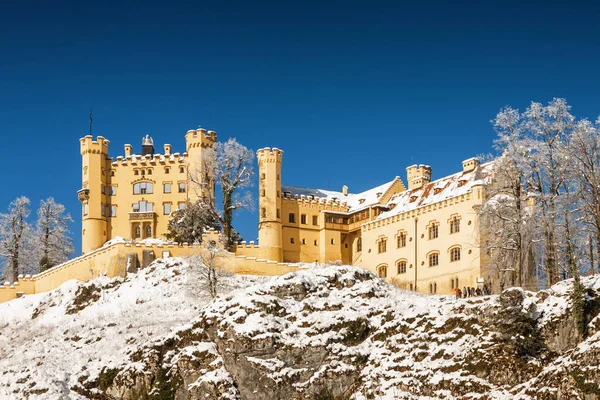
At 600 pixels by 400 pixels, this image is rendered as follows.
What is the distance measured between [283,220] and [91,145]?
20.7 metres

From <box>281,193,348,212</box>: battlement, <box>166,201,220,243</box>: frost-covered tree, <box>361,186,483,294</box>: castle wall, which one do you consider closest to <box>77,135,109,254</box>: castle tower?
<box>166,201,220,243</box>: frost-covered tree

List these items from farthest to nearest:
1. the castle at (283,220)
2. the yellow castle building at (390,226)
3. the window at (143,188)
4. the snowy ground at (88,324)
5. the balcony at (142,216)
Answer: the window at (143,188) → the balcony at (142,216) → the castle at (283,220) → the yellow castle building at (390,226) → the snowy ground at (88,324)

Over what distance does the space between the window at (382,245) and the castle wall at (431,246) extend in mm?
202

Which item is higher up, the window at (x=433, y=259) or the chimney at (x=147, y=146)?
the chimney at (x=147, y=146)

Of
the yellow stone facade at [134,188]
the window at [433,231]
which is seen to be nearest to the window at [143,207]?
the yellow stone facade at [134,188]

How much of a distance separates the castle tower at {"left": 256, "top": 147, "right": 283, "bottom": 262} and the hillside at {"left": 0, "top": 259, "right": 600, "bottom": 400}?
20.6 m

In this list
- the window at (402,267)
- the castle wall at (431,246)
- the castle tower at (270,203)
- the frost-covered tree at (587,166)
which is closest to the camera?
the frost-covered tree at (587,166)

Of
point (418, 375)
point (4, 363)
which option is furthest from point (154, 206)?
point (418, 375)

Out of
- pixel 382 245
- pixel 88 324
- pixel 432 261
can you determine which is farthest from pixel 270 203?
pixel 88 324

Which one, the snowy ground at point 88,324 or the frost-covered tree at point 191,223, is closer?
the snowy ground at point 88,324

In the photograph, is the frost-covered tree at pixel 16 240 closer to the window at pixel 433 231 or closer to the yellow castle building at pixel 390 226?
the yellow castle building at pixel 390 226

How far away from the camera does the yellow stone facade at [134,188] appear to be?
85125 millimetres

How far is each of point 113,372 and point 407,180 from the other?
147 feet

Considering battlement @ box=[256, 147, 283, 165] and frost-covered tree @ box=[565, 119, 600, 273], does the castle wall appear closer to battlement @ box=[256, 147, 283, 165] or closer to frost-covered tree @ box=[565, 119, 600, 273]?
battlement @ box=[256, 147, 283, 165]
